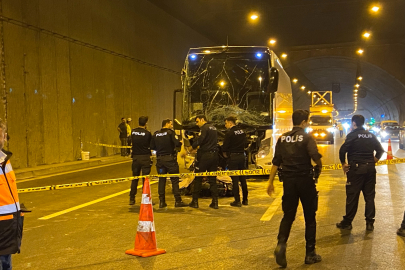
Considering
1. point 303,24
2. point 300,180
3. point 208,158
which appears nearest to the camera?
point 300,180

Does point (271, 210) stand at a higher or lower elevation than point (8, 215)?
lower

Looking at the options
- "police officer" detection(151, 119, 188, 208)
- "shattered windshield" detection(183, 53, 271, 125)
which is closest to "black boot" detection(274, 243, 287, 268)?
"police officer" detection(151, 119, 188, 208)

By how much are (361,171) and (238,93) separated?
5.69 metres

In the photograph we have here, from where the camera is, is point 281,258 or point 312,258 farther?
point 312,258

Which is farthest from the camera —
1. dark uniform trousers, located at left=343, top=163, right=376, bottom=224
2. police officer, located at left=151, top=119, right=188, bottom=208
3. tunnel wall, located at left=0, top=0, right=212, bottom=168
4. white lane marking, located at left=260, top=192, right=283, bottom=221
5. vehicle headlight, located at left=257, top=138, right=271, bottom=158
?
tunnel wall, located at left=0, top=0, right=212, bottom=168

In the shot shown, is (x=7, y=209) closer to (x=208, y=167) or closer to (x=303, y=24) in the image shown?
(x=208, y=167)

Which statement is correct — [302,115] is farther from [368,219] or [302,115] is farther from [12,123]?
[12,123]

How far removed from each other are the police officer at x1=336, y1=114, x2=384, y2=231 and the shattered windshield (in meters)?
4.92

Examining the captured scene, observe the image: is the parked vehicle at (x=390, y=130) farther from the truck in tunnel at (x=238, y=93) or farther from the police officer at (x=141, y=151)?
the police officer at (x=141, y=151)

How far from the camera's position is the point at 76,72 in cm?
1775

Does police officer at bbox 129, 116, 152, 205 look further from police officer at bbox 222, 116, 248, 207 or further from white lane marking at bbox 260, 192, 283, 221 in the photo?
white lane marking at bbox 260, 192, 283, 221

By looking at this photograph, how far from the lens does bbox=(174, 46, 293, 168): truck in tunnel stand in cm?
1134

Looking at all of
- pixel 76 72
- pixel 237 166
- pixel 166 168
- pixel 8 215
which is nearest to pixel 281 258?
pixel 8 215

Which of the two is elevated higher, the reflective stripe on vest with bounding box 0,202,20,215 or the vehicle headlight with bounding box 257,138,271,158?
the vehicle headlight with bounding box 257,138,271,158
